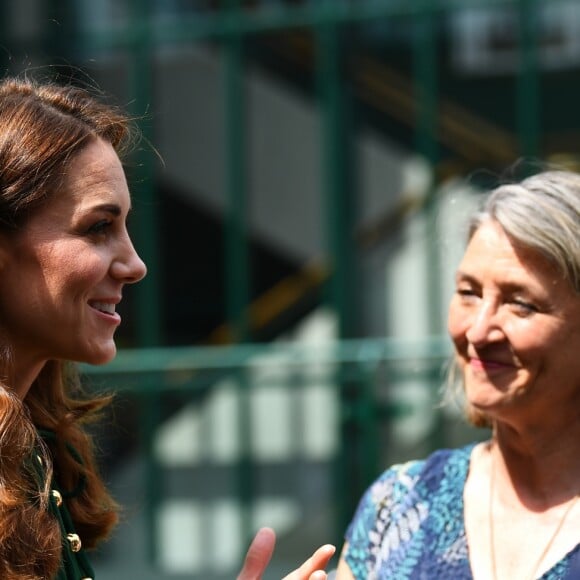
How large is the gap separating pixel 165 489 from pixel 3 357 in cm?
535

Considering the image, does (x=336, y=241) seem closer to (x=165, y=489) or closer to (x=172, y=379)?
(x=172, y=379)

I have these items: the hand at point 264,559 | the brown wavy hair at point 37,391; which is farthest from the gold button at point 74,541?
the hand at point 264,559

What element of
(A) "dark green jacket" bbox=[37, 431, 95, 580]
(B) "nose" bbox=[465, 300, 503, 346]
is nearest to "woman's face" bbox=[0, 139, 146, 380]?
(A) "dark green jacket" bbox=[37, 431, 95, 580]

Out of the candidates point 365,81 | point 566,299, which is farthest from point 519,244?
point 365,81

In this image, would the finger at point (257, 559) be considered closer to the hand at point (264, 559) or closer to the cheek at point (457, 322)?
the hand at point (264, 559)

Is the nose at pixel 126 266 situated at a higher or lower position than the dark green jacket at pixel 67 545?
higher

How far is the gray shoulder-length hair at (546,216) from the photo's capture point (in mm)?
2547

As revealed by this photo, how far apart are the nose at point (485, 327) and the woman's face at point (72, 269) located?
774 mm

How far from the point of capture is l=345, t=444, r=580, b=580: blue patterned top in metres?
2.60

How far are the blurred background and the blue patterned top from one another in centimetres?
402

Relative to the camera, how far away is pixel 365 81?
24.3 feet

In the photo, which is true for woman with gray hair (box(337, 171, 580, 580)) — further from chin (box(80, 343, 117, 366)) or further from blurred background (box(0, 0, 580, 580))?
blurred background (box(0, 0, 580, 580))

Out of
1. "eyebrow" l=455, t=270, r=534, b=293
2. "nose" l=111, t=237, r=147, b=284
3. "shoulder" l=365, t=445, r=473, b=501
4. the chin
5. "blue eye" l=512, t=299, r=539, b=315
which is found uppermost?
"nose" l=111, t=237, r=147, b=284

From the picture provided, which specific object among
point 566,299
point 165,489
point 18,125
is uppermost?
point 18,125
